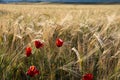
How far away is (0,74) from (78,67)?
44 cm

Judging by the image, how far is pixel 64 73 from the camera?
1.80 meters

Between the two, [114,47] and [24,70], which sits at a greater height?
[114,47]

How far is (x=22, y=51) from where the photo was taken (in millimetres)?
1919

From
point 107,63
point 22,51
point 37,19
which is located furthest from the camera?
point 37,19

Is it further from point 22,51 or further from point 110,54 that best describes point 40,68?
point 110,54

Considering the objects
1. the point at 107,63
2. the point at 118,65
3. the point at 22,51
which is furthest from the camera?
the point at 22,51

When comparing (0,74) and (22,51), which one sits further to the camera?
(22,51)

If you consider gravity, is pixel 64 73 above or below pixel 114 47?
below

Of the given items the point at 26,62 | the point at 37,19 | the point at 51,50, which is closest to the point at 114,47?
the point at 51,50

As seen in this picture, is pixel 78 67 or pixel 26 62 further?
pixel 26 62

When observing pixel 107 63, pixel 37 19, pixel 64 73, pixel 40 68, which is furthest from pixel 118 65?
pixel 37 19

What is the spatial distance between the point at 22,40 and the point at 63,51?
309mm

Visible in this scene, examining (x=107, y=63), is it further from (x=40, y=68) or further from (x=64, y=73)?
(x=40, y=68)

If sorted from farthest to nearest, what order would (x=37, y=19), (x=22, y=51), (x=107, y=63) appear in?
(x=37, y=19)
(x=22, y=51)
(x=107, y=63)
